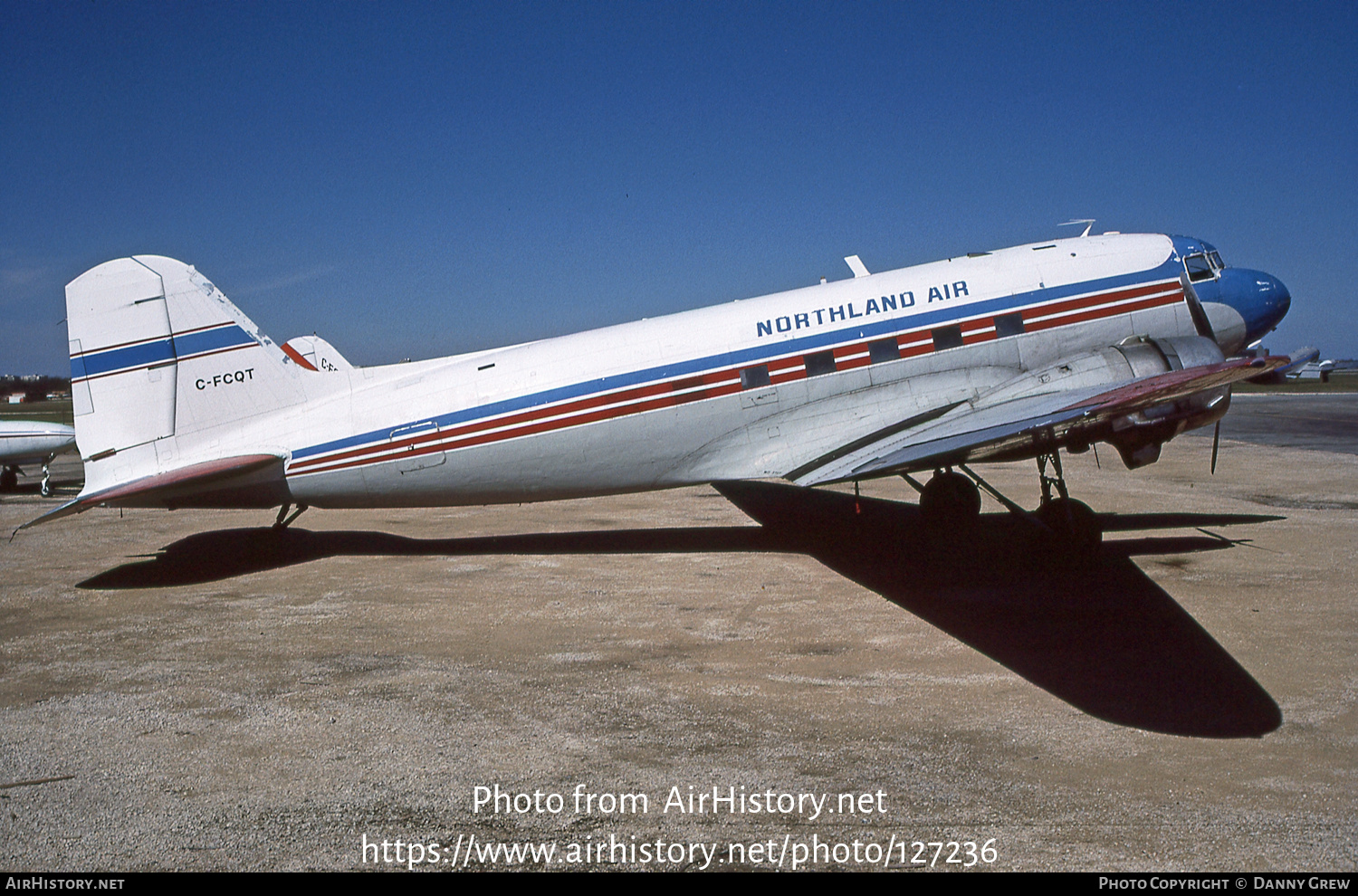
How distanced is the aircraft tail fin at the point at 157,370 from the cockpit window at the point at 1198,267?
1176 cm

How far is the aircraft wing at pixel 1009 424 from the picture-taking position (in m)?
7.40

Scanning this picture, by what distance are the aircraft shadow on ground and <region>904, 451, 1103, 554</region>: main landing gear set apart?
0.62 feet

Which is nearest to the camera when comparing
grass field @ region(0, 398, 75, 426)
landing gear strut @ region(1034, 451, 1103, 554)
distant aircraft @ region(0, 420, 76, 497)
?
landing gear strut @ region(1034, 451, 1103, 554)

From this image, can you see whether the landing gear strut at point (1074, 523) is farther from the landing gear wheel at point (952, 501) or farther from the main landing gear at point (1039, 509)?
the landing gear wheel at point (952, 501)

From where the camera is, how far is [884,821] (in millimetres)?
4590

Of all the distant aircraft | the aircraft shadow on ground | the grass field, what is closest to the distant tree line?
the grass field

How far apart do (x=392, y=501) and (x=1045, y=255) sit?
29.6 feet

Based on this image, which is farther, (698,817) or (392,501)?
(392,501)

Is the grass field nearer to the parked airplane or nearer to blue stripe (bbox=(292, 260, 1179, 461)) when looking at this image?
the parked airplane

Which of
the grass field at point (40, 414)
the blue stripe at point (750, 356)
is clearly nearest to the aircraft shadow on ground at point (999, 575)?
the blue stripe at point (750, 356)

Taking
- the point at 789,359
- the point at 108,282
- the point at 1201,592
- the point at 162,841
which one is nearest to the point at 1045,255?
the point at 789,359

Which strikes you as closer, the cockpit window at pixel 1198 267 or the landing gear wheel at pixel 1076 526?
the landing gear wheel at pixel 1076 526

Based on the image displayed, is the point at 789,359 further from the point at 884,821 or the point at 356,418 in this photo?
the point at 884,821

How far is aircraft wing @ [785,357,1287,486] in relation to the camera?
291 inches
